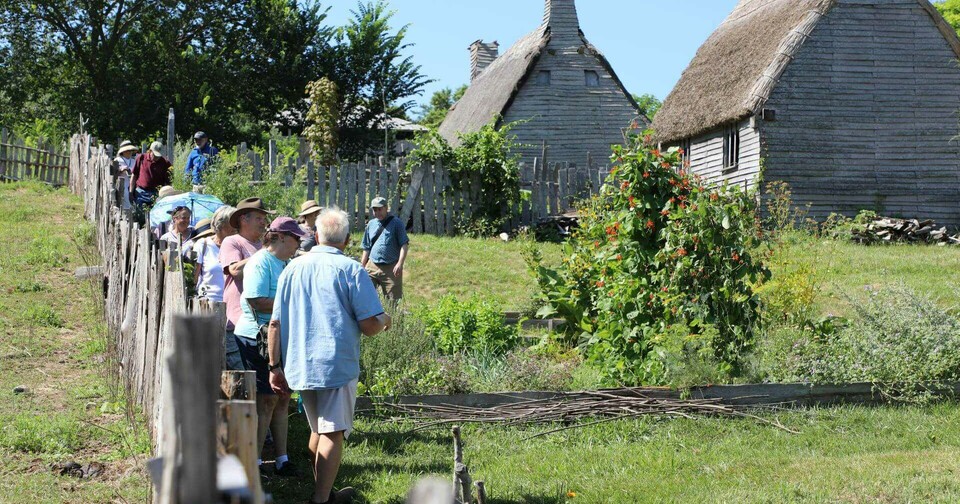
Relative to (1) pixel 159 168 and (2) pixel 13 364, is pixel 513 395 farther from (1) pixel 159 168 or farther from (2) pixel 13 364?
(1) pixel 159 168

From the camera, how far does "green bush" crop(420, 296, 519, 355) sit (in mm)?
9141

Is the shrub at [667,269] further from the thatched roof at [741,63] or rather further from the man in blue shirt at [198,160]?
the thatched roof at [741,63]

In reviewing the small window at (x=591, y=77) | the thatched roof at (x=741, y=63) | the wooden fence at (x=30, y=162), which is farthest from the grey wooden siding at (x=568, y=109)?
the wooden fence at (x=30, y=162)

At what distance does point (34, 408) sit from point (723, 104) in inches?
688

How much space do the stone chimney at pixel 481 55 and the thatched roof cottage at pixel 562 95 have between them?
7.88 metres

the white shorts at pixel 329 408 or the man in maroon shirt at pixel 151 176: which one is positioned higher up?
the man in maroon shirt at pixel 151 176

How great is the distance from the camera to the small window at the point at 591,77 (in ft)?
92.8

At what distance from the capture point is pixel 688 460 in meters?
6.18

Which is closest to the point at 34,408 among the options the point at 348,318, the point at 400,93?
the point at 348,318

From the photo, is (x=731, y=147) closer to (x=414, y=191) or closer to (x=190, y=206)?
(x=414, y=191)

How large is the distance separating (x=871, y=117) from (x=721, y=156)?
331 centimetres

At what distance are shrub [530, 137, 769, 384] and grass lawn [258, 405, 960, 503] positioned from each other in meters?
1.02

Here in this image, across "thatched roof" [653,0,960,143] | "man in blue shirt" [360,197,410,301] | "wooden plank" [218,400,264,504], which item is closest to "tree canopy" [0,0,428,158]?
"thatched roof" [653,0,960,143]

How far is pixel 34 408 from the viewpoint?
6.83 meters
